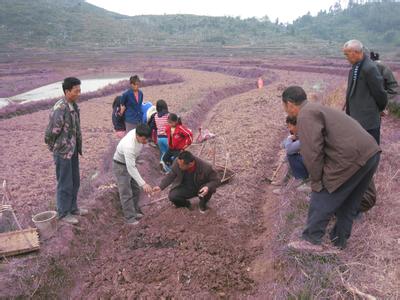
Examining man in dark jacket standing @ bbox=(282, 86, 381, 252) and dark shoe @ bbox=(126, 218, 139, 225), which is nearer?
man in dark jacket standing @ bbox=(282, 86, 381, 252)

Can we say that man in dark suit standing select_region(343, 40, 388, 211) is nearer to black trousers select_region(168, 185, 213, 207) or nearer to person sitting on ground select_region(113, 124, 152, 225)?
black trousers select_region(168, 185, 213, 207)

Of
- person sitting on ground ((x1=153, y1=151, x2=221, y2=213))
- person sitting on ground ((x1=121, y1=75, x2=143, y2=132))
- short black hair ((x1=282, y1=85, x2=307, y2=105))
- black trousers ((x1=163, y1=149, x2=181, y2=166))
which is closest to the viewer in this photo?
short black hair ((x1=282, y1=85, x2=307, y2=105))

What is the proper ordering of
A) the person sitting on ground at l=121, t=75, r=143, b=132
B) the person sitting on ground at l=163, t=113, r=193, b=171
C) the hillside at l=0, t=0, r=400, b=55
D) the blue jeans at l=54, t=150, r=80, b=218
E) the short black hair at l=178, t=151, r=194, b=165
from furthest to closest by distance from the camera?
the hillside at l=0, t=0, r=400, b=55, the person sitting on ground at l=121, t=75, r=143, b=132, the person sitting on ground at l=163, t=113, r=193, b=171, the short black hair at l=178, t=151, r=194, b=165, the blue jeans at l=54, t=150, r=80, b=218

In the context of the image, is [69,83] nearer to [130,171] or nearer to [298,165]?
[130,171]

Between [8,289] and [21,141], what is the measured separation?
7.47 meters

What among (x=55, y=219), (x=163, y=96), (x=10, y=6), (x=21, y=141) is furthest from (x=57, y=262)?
(x=10, y=6)

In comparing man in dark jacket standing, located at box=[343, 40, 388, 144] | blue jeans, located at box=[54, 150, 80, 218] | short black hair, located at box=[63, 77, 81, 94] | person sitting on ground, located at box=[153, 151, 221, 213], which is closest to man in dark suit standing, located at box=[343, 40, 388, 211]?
man in dark jacket standing, located at box=[343, 40, 388, 144]

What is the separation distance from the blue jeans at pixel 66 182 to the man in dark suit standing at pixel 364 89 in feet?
12.4

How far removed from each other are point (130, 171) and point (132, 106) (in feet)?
8.84

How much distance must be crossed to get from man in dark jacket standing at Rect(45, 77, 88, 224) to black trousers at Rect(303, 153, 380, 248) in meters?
3.10

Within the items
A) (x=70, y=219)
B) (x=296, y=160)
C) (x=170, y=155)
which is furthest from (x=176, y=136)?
(x=70, y=219)

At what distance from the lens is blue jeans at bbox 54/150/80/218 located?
4852 millimetres

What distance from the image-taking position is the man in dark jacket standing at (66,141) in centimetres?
470

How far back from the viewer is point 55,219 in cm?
491
